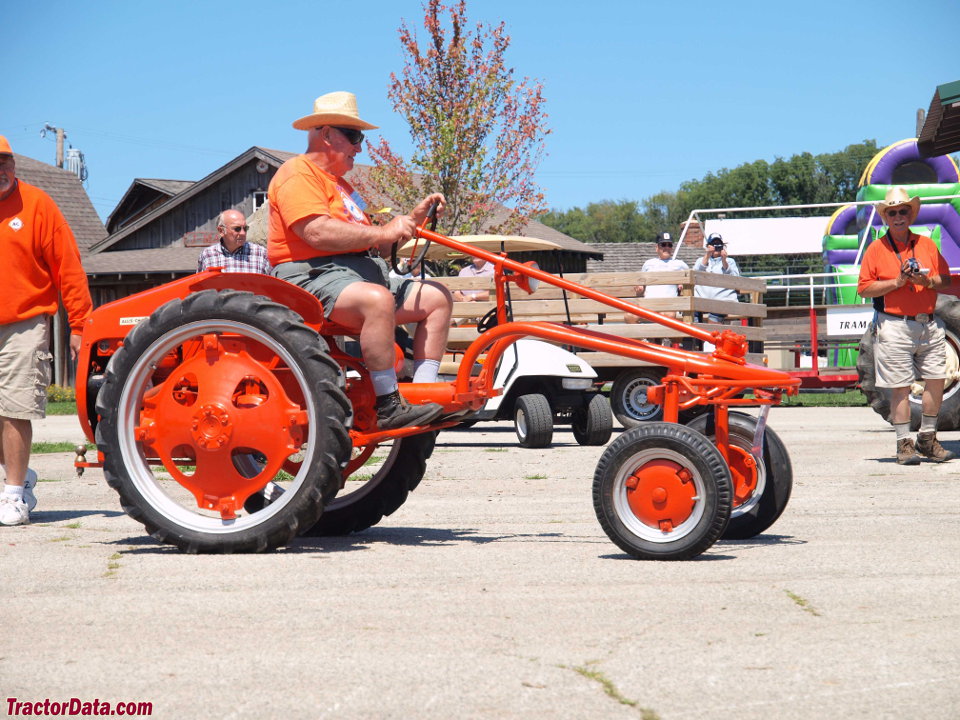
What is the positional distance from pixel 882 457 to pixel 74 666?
8.42 metres

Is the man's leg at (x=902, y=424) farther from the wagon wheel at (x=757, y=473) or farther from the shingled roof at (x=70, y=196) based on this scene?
the shingled roof at (x=70, y=196)

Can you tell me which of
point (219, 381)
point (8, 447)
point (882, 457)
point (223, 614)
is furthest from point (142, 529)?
point (882, 457)

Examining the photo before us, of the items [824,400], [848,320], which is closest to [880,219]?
[824,400]

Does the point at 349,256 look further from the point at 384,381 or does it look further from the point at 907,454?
the point at 907,454

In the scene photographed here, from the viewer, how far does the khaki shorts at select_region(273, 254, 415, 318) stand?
5.88 metres

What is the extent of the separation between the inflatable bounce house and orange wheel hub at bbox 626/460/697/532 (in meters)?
16.1

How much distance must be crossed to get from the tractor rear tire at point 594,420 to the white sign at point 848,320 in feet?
21.0

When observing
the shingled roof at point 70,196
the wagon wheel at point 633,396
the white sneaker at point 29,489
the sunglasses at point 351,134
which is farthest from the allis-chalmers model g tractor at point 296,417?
the shingled roof at point 70,196

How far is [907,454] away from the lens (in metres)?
10.1

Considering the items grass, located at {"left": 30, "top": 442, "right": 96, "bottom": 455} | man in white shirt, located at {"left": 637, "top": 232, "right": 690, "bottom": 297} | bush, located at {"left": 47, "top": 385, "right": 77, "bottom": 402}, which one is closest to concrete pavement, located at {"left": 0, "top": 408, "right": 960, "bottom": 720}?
grass, located at {"left": 30, "top": 442, "right": 96, "bottom": 455}

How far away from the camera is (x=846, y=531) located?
6.42 m

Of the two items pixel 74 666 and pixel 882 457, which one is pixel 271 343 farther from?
pixel 882 457

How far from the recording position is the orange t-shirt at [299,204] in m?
5.92

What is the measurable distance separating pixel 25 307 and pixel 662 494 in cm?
381
